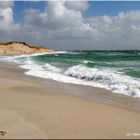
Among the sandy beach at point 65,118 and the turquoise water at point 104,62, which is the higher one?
the turquoise water at point 104,62

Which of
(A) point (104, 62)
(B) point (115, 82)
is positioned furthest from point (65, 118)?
(A) point (104, 62)

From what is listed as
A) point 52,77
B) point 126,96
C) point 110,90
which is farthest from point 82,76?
point 126,96

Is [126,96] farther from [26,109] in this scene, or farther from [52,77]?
[52,77]

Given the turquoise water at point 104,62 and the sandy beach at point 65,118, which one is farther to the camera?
the turquoise water at point 104,62

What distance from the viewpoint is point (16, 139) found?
5195mm

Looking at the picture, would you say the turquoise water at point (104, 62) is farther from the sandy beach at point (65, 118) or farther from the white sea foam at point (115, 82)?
the sandy beach at point (65, 118)

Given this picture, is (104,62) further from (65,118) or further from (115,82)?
(65,118)

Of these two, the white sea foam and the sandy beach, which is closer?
the sandy beach

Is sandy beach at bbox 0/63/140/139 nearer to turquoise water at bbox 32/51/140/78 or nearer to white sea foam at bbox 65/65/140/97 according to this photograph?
white sea foam at bbox 65/65/140/97

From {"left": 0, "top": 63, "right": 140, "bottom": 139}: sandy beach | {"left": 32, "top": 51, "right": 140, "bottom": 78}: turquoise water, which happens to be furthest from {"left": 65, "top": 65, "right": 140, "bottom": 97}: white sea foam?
{"left": 32, "top": 51, "right": 140, "bottom": 78}: turquoise water

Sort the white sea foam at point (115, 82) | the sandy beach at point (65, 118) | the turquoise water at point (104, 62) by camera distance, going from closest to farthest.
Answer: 1. the sandy beach at point (65, 118)
2. the white sea foam at point (115, 82)
3. the turquoise water at point (104, 62)

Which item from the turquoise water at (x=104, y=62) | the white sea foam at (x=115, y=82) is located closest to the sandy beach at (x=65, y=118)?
the white sea foam at (x=115, y=82)

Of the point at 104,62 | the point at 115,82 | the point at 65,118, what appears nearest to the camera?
the point at 65,118

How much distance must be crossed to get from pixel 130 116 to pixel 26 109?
2782mm
